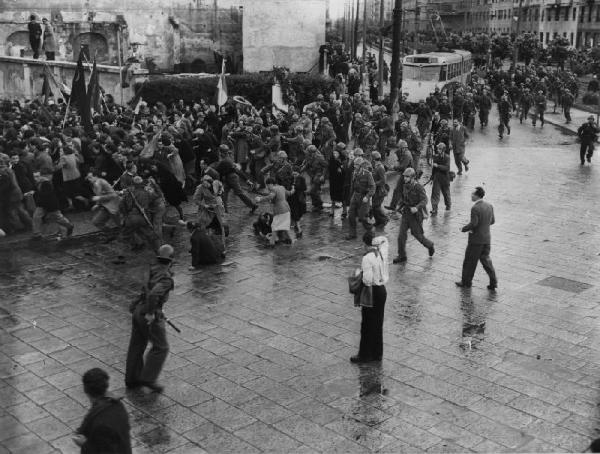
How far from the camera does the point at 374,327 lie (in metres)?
9.37

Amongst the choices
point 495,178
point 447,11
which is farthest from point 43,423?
point 447,11

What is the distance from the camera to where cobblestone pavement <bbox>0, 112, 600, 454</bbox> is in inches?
311

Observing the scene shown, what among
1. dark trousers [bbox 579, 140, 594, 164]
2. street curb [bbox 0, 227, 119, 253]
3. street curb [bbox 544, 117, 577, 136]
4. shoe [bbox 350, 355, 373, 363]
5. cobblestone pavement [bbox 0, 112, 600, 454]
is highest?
dark trousers [bbox 579, 140, 594, 164]

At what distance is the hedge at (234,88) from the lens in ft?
101

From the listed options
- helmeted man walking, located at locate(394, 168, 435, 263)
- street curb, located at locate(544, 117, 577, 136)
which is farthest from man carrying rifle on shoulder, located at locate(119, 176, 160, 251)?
street curb, located at locate(544, 117, 577, 136)

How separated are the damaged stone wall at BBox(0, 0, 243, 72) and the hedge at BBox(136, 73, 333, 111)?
2.79 m

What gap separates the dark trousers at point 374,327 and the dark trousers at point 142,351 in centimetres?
222

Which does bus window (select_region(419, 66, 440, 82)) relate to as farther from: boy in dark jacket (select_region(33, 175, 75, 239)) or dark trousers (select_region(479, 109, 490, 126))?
boy in dark jacket (select_region(33, 175, 75, 239))

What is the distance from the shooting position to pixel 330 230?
52.1ft

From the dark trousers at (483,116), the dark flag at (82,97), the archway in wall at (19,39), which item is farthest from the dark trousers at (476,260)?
the archway in wall at (19,39)

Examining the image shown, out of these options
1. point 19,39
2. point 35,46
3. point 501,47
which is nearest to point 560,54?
point 501,47

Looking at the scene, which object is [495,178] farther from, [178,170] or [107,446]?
[107,446]

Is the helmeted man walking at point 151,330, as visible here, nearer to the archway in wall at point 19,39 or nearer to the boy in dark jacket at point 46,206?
the boy in dark jacket at point 46,206

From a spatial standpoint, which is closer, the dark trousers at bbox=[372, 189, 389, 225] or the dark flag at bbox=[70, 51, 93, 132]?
the dark trousers at bbox=[372, 189, 389, 225]
